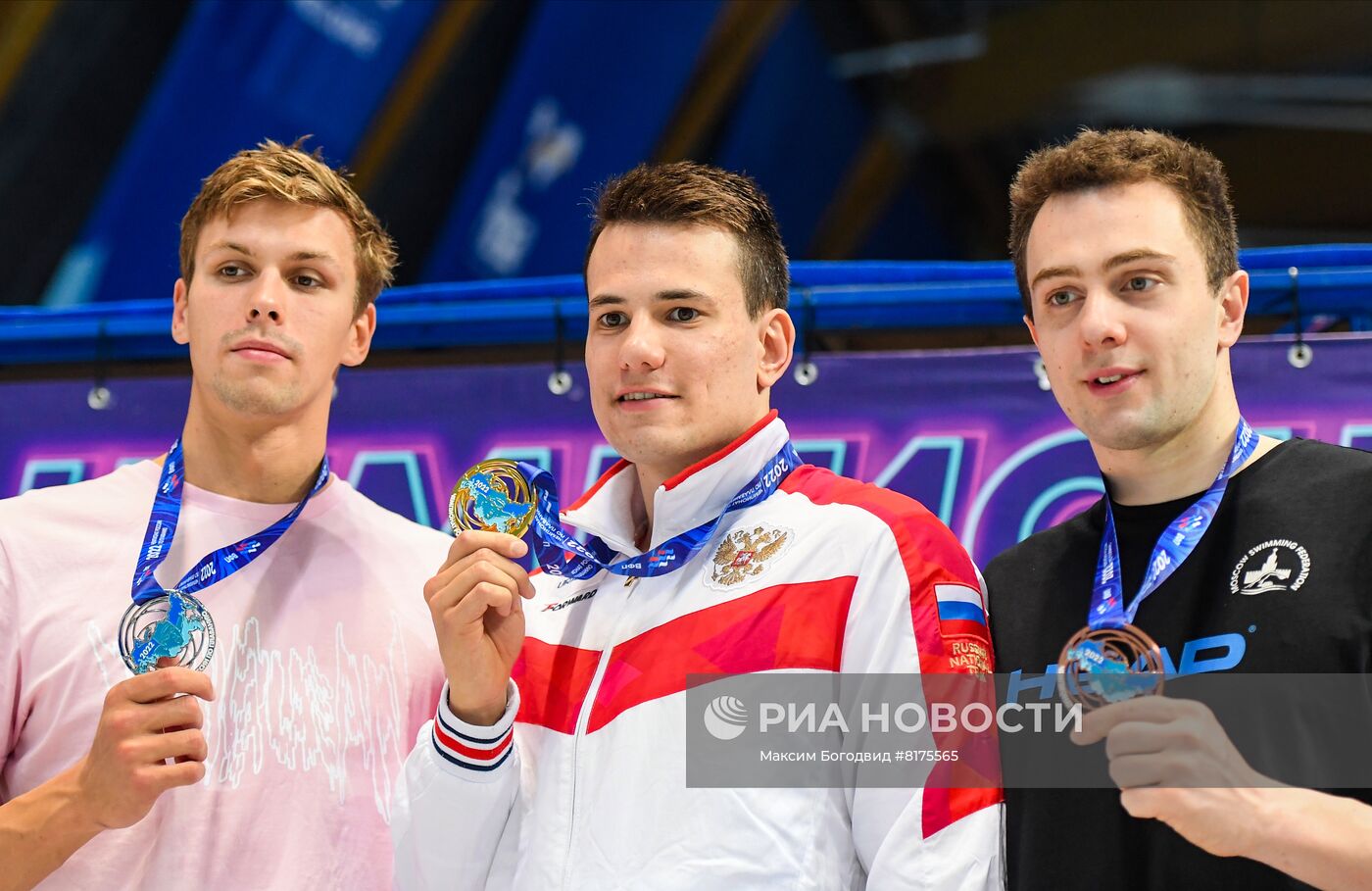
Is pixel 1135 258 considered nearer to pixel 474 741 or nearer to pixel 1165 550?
→ pixel 1165 550

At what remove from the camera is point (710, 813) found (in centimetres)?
230

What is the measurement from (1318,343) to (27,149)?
4447 mm

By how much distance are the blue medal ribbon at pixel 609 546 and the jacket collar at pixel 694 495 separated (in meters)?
0.02

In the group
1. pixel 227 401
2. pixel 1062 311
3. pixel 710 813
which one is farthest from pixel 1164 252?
pixel 227 401

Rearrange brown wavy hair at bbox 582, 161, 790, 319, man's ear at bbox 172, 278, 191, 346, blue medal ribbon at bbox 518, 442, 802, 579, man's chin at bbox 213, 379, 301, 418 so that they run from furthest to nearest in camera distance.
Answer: man's ear at bbox 172, 278, 191, 346
man's chin at bbox 213, 379, 301, 418
brown wavy hair at bbox 582, 161, 790, 319
blue medal ribbon at bbox 518, 442, 802, 579

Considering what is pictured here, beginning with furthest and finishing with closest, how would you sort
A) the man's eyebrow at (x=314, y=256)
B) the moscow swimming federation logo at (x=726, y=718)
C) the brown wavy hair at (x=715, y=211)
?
the man's eyebrow at (x=314, y=256) → the brown wavy hair at (x=715, y=211) → the moscow swimming federation logo at (x=726, y=718)

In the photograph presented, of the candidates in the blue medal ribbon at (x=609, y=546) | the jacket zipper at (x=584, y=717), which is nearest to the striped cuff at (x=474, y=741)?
the jacket zipper at (x=584, y=717)

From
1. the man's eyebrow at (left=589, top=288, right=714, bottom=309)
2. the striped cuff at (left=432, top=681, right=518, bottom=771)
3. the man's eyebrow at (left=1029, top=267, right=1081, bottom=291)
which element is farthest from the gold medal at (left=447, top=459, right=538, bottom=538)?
the man's eyebrow at (left=1029, top=267, right=1081, bottom=291)

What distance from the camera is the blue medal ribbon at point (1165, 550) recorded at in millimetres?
2262

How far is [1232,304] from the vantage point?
2.51 meters

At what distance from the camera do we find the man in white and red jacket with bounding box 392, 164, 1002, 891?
7.51 ft

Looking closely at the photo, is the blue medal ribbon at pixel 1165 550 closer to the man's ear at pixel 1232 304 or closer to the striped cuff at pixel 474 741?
the man's ear at pixel 1232 304

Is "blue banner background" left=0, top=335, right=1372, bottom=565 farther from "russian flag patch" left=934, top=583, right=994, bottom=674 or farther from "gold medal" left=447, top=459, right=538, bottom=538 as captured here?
"gold medal" left=447, top=459, right=538, bottom=538

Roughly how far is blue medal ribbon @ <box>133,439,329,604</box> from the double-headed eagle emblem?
3.33 ft
